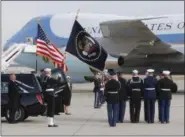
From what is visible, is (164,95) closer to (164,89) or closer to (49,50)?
(164,89)

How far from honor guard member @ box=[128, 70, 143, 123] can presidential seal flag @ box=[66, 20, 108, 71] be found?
63.4 inches

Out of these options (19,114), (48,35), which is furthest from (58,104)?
(48,35)

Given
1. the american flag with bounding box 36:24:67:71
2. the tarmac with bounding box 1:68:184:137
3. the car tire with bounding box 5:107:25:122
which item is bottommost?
the tarmac with bounding box 1:68:184:137

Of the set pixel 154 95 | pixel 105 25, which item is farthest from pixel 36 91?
pixel 105 25

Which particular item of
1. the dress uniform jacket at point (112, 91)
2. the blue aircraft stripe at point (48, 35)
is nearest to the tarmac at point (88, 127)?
the dress uniform jacket at point (112, 91)

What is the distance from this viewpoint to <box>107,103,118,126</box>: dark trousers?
45.2 feet

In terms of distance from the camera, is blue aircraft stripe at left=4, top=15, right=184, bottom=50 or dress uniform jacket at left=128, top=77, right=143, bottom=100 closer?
dress uniform jacket at left=128, top=77, right=143, bottom=100

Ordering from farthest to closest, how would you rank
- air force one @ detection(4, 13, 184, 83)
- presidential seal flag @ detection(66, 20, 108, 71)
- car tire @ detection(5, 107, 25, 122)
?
air force one @ detection(4, 13, 184, 83), presidential seal flag @ detection(66, 20, 108, 71), car tire @ detection(5, 107, 25, 122)

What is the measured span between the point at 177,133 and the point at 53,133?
9.40ft

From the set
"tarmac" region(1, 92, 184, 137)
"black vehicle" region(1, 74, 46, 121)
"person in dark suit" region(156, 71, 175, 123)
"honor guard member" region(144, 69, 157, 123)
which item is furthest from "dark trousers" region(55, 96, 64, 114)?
"person in dark suit" region(156, 71, 175, 123)

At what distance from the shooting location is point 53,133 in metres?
12.1

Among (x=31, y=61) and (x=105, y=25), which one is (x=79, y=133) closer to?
(x=105, y=25)

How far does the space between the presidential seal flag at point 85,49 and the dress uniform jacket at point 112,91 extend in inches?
84.6

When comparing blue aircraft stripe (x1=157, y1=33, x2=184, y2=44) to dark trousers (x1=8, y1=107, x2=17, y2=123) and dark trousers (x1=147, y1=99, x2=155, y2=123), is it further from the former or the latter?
dark trousers (x1=8, y1=107, x2=17, y2=123)
